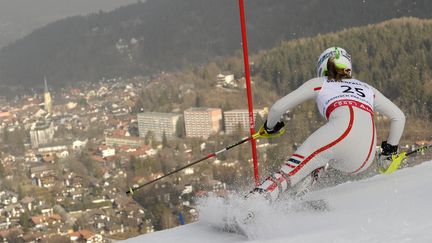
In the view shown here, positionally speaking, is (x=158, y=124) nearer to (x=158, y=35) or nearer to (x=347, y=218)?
(x=158, y=35)

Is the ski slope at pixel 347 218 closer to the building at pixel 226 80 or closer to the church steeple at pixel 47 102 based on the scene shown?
the building at pixel 226 80

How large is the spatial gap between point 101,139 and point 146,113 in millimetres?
8835

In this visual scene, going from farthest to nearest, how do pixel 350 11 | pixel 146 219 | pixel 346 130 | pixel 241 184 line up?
pixel 350 11
pixel 146 219
pixel 241 184
pixel 346 130

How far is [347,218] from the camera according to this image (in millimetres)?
2633

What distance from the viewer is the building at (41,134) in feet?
257

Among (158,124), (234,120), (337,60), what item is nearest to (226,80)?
(158,124)

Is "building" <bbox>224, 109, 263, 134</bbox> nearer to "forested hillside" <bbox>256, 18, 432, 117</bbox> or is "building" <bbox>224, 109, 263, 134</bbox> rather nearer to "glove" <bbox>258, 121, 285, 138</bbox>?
"forested hillside" <bbox>256, 18, 432, 117</bbox>

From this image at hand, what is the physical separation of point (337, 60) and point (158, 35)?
130 metres

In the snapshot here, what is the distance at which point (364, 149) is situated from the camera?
296 cm

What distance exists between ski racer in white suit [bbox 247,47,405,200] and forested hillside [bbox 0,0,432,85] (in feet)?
293

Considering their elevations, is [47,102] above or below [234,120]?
below

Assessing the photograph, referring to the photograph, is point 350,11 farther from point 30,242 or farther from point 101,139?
point 30,242

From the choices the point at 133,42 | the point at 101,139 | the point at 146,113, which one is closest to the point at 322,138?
the point at 101,139

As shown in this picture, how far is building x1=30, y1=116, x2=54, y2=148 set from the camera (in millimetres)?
78250
